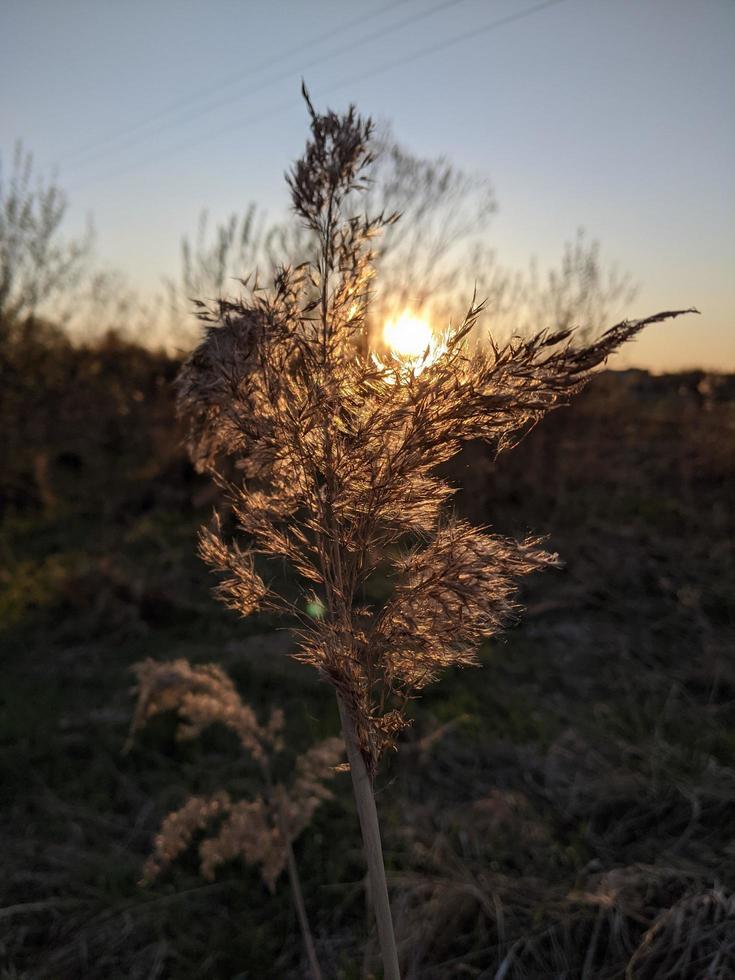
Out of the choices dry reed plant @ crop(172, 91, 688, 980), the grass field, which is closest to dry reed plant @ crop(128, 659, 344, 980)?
the grass field

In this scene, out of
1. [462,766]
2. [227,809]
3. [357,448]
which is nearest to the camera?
[357,448]

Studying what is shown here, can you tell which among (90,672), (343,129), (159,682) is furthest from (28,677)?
(343,129)

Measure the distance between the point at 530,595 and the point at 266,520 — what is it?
5.41 meters

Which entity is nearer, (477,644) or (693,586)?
(477,644)

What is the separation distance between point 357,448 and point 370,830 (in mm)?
742

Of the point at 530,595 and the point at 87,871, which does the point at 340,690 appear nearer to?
the point at 87,871

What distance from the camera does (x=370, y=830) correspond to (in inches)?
50.8

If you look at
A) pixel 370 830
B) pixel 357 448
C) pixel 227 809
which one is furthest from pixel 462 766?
pixel 357 448

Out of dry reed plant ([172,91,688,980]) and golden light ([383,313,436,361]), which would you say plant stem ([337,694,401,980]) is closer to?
dry reed plant ([172,91,688,980])

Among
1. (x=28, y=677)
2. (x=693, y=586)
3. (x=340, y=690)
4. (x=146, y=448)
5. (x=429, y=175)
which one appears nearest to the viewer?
(x=340, y=690)

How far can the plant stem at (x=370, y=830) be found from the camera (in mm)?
1281

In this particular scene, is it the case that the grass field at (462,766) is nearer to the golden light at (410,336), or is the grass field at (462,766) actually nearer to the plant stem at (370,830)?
the plant stem at (370,830)

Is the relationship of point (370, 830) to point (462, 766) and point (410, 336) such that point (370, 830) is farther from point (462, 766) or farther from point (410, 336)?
point (462, 766)

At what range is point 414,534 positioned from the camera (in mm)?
1408
